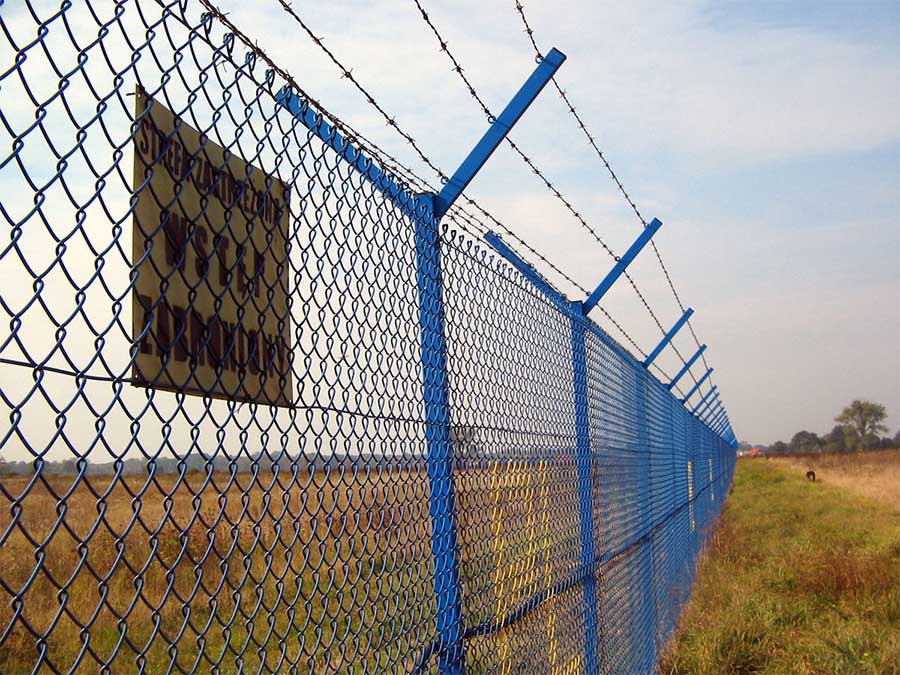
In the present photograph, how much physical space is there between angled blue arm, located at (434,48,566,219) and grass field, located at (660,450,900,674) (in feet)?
15.1

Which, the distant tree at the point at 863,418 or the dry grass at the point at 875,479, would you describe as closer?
the dry grass at the point at 875,479

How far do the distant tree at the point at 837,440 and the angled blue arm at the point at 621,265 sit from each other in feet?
355

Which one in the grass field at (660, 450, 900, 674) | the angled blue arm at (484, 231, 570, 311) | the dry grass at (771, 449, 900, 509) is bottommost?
the grass field at (660, 450, 900, 674)

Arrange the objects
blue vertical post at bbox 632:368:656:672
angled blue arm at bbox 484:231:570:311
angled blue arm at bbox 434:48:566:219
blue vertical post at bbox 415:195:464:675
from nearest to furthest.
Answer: blue vertical post at bbox 415:195:464:675 < angled blue arm at bbox 434:48:566:219 < angled blue arm at bbox 484:231:570:311 < blue vertical post at bbox 632:368:656:672

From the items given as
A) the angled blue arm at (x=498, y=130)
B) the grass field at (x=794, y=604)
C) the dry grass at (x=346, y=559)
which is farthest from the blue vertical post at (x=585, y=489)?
the grass field at (x=794, y=604)

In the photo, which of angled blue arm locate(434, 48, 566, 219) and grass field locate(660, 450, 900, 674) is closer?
angled blue arm locate(434, 48, 566, 219)

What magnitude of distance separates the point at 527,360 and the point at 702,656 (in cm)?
386

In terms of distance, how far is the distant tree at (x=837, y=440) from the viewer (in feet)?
360

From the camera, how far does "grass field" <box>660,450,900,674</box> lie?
22.9ft

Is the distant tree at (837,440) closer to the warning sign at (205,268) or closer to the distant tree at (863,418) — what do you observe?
the distant tree at (863,418)

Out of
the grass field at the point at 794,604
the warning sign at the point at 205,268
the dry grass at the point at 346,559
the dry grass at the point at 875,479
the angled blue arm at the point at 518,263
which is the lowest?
the grass field at the point at 794,604

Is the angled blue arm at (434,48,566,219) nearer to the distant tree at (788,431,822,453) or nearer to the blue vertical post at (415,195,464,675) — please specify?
the blue vertical post at (415,195,464,675)

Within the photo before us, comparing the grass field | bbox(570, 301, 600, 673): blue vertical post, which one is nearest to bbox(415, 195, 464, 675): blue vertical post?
bbox(570, 301, 600, 673): blue vertical post

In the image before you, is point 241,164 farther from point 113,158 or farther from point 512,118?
point 512,118
